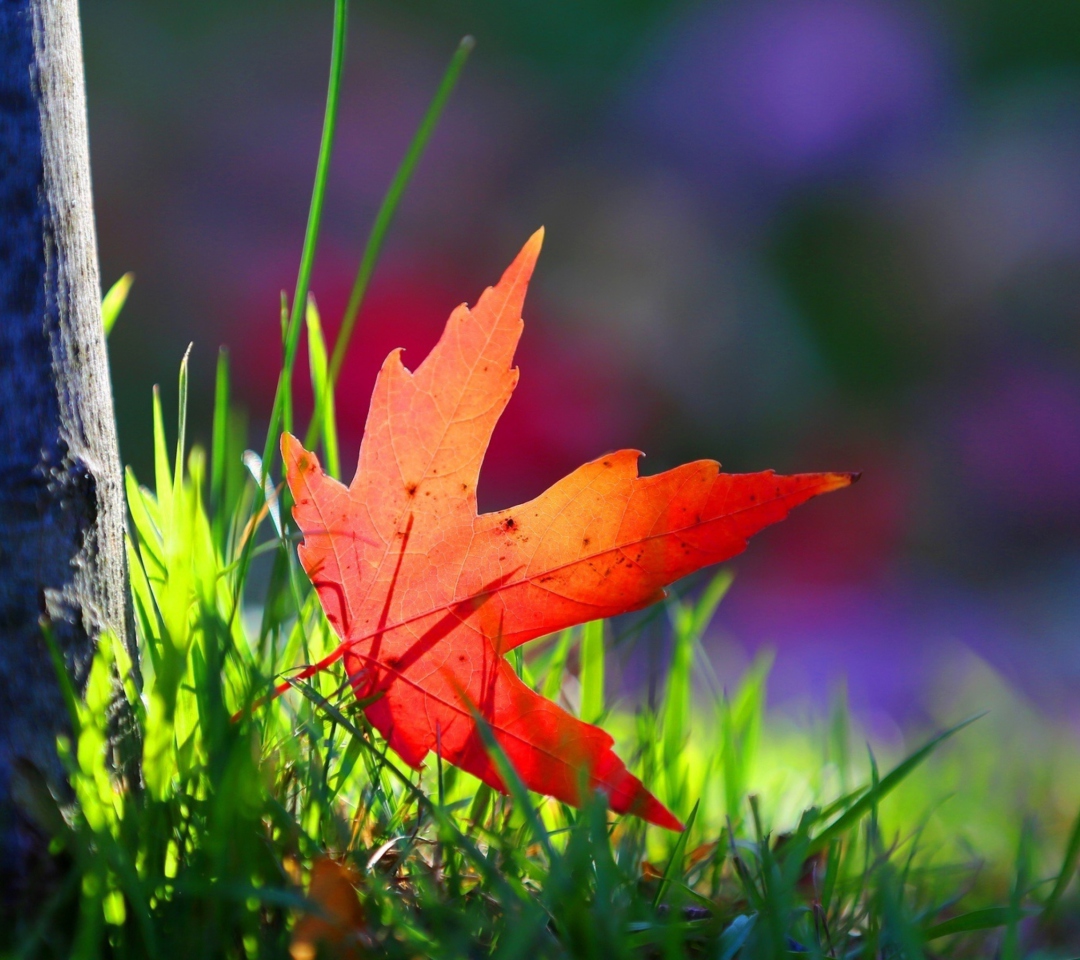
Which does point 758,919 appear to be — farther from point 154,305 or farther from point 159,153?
point 159,153

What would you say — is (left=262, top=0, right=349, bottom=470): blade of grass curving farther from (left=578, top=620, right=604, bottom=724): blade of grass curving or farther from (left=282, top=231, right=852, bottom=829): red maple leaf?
(left=578, top=620, right=604, bottom=724): blade of grass curving

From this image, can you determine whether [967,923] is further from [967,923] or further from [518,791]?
[518,791]

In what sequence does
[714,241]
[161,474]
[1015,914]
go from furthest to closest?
[714,241] → [161,474] → [1015,914]

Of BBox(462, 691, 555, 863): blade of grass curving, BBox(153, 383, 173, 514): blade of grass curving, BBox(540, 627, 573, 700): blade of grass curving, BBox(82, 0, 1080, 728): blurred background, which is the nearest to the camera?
BBox(462, 691, 555, 863): blade of grass curving

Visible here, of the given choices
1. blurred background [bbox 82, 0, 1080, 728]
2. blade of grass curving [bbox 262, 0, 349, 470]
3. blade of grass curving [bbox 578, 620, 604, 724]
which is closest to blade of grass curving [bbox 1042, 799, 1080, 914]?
blade of grass curving [bbox 578, 620, 604, 724]

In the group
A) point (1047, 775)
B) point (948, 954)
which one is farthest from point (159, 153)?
point (948, 954)

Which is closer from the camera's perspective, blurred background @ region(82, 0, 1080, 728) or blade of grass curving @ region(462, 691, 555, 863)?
blade of grass curving @ region(462, 691, 555, 863)

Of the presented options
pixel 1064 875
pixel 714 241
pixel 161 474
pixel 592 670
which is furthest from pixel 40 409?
pixel 714 241
